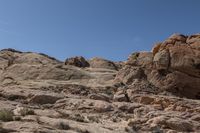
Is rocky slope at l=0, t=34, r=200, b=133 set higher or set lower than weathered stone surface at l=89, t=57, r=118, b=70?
lower

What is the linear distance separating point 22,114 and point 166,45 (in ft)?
68.1

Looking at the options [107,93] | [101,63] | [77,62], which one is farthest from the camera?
[101,63]

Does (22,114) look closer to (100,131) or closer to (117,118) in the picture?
(100,131)

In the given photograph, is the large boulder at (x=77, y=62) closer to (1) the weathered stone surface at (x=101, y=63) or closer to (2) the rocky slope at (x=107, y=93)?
Answer: (2) the rocky slope at (x=107, y=93)

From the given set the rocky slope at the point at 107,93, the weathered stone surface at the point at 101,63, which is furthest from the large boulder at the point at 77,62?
the weathered stone surface at the point at 101,63

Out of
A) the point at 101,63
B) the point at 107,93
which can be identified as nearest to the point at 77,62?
the point at 101,63

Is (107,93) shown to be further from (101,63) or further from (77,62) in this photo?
(101,63)

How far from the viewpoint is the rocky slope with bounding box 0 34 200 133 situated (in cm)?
2181

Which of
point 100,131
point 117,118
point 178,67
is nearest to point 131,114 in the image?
point 117,118

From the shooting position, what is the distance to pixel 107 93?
33.0 m

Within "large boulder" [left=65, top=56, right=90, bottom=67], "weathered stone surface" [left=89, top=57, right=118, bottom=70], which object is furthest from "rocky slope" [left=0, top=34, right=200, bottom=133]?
"weathered stone surface" [left=89, top=57, right=118, bottom=70]

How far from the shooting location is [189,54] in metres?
36.1

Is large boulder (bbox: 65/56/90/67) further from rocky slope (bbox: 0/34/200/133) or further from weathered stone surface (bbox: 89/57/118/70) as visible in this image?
weathered stone surface (bbox: 89/57/118/70)

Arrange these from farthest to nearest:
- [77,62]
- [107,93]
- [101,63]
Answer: [101,63] → [77,62] → [107,93]
